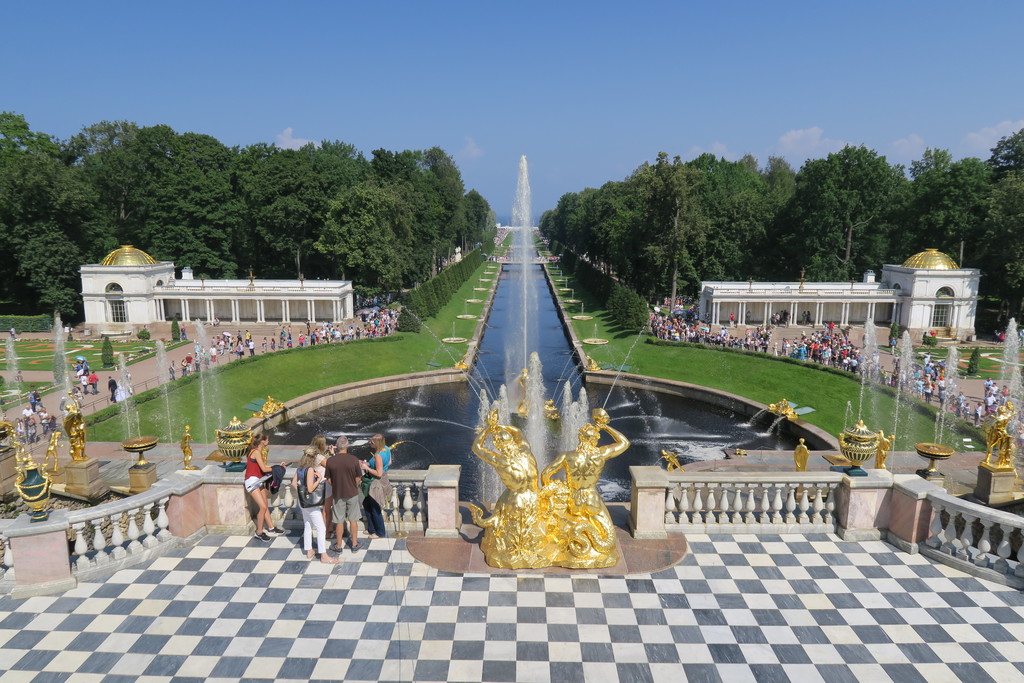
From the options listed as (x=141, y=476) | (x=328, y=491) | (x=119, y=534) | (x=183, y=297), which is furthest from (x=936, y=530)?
(x=183, y=297)

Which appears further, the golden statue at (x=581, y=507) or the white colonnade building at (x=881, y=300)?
the white colonnade building at (x=881, y=300)

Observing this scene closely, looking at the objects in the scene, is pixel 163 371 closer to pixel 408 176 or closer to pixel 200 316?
pixel 200 316

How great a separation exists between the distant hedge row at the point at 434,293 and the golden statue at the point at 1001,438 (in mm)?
46960

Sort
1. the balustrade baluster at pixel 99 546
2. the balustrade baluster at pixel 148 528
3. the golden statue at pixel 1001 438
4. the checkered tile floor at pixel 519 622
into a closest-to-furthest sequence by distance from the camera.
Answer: the checkered tile floor at pixel 519 622 < the balustrade baluster at pixel 99 546 < the balustrade baluster at pixel 148 528 < the golden statue at pixel 1001 438

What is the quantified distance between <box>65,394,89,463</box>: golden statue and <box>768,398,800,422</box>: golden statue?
28871 millimetres

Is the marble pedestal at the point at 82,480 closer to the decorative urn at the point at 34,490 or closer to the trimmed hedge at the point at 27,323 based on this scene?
the decorative urn at the point at 34,490

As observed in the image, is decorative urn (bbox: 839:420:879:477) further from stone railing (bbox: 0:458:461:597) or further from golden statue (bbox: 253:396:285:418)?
golden statue (bbox: 253:396:285:418)

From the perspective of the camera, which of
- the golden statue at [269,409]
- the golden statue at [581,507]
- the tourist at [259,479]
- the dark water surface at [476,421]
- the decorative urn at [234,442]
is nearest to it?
the golden statue at [581,507]

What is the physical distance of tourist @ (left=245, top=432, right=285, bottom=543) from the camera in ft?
39.6

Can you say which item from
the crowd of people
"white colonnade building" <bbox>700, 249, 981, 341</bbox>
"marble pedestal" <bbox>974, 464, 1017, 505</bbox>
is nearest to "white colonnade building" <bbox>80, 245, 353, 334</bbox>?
"white colonnade building" <bbox>700, 249, 981, 341</bbox>

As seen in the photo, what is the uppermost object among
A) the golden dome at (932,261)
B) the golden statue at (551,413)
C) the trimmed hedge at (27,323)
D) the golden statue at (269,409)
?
the golden dome at (932,261)

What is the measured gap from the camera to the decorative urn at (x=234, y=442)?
12547mm

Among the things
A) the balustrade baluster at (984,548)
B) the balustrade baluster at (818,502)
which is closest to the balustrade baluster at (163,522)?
the balustrade baluster at (818,502)

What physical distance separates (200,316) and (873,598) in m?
64.0
